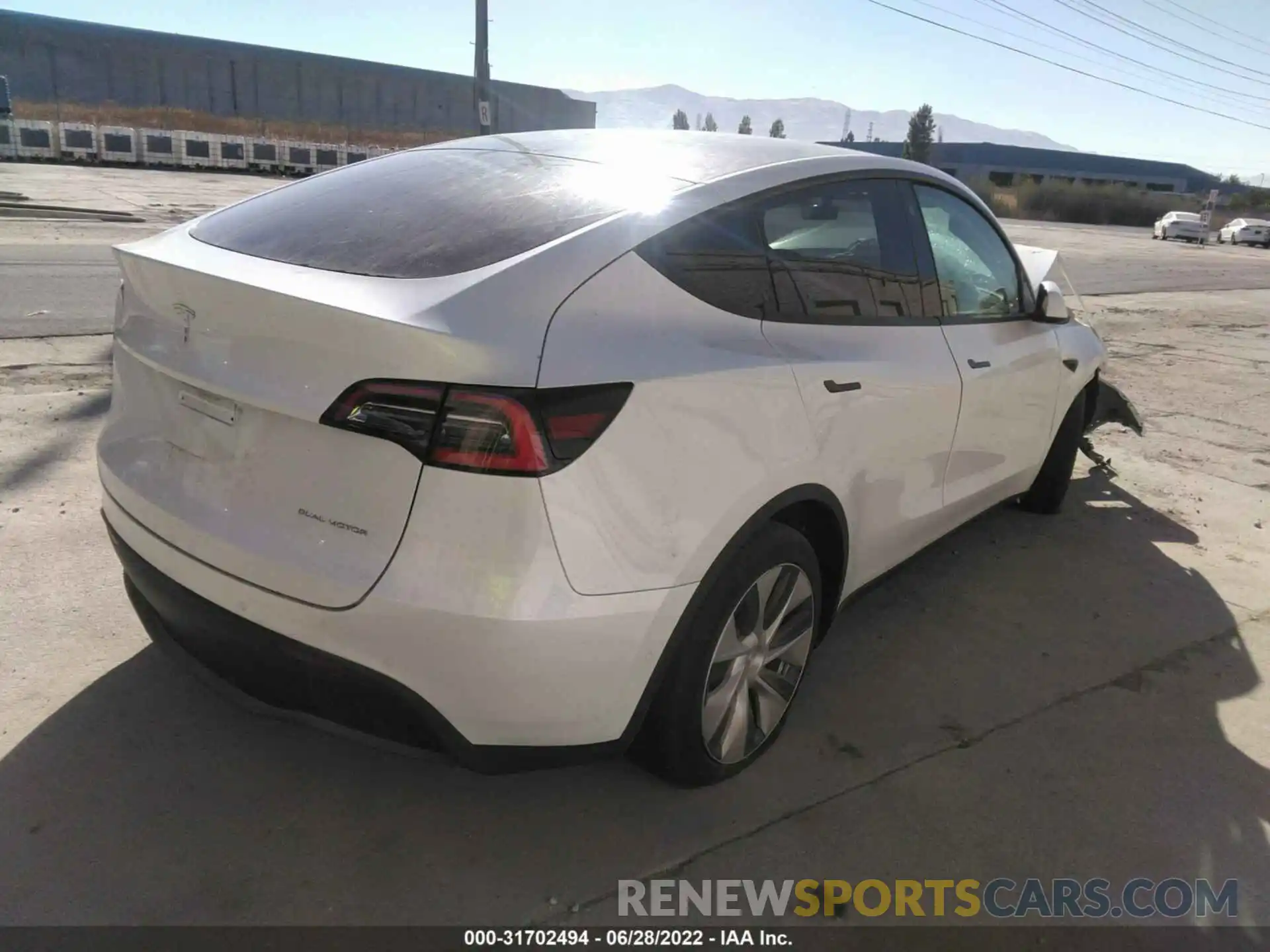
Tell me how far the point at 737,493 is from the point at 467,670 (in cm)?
78

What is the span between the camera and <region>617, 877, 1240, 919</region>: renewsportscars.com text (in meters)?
2.23

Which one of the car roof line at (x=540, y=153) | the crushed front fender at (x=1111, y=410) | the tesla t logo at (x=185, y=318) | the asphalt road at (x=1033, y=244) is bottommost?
the asphalt road at (x=1033, y=244)

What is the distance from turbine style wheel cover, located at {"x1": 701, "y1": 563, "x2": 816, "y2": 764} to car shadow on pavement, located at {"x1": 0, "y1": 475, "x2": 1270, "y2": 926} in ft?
0.56

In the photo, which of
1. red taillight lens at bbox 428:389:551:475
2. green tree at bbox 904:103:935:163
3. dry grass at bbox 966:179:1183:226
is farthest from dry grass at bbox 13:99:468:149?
green tree at bbox 904:103:935:163

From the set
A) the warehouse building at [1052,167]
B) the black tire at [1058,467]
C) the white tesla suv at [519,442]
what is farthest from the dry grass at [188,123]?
the warehouse building at [1052,167]

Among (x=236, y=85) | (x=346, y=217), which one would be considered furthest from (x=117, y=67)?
(x=346, y=217)

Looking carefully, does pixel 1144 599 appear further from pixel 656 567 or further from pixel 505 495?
pixel 505 495

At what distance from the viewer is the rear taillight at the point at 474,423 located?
6.04 feet

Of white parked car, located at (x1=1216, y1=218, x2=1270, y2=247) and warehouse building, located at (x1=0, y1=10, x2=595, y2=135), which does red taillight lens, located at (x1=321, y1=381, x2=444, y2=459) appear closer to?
white parked car, located at (x1=1216, y1=218, x2=1270, y2=247)

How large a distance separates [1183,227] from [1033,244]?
19.5 meters

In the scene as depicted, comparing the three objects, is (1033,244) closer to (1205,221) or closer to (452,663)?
(1205,221)

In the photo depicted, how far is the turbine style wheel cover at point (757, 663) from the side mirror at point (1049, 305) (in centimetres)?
204

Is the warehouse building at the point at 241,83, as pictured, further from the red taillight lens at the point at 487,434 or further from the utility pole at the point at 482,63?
the red taillight lens at the point at 487,434

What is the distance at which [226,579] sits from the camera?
2.10 meters
